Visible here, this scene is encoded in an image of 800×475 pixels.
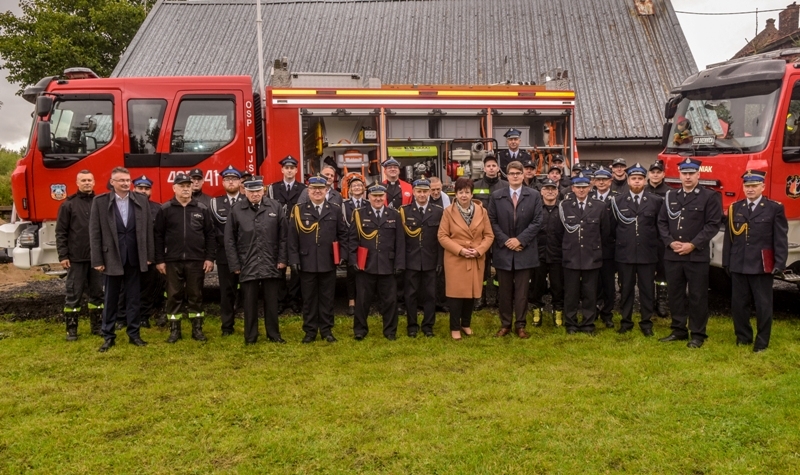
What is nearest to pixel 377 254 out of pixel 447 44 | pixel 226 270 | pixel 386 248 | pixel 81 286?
pixel 386 248

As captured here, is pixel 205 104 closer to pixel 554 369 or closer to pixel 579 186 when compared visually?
pixel 579 186

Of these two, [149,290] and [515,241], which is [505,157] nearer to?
[515,241]

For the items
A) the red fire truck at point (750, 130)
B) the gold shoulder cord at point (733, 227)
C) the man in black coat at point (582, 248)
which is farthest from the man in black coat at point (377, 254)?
the red fire truck at point (750, 130)

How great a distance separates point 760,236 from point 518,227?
2.31 metres

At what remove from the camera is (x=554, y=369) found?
221 inches

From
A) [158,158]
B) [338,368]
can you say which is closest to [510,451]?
[338,368]

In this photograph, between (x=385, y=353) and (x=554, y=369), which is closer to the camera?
(x=554, y=369)

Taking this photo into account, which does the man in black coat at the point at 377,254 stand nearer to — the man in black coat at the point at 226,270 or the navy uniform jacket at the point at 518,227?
the navy uniform jacket at the point at 518,227

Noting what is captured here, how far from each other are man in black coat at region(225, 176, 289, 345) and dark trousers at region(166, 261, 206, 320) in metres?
0.49

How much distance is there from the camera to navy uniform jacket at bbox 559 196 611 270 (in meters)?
6.73

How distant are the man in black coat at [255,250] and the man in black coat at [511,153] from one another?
130 inches

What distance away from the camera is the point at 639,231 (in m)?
6.71

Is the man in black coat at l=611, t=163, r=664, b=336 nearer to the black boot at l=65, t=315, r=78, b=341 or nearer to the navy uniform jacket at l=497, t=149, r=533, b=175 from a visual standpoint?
the navy uniform jacket at l=497, t=149, r=533, b=175

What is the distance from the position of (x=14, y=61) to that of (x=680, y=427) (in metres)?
26.4
